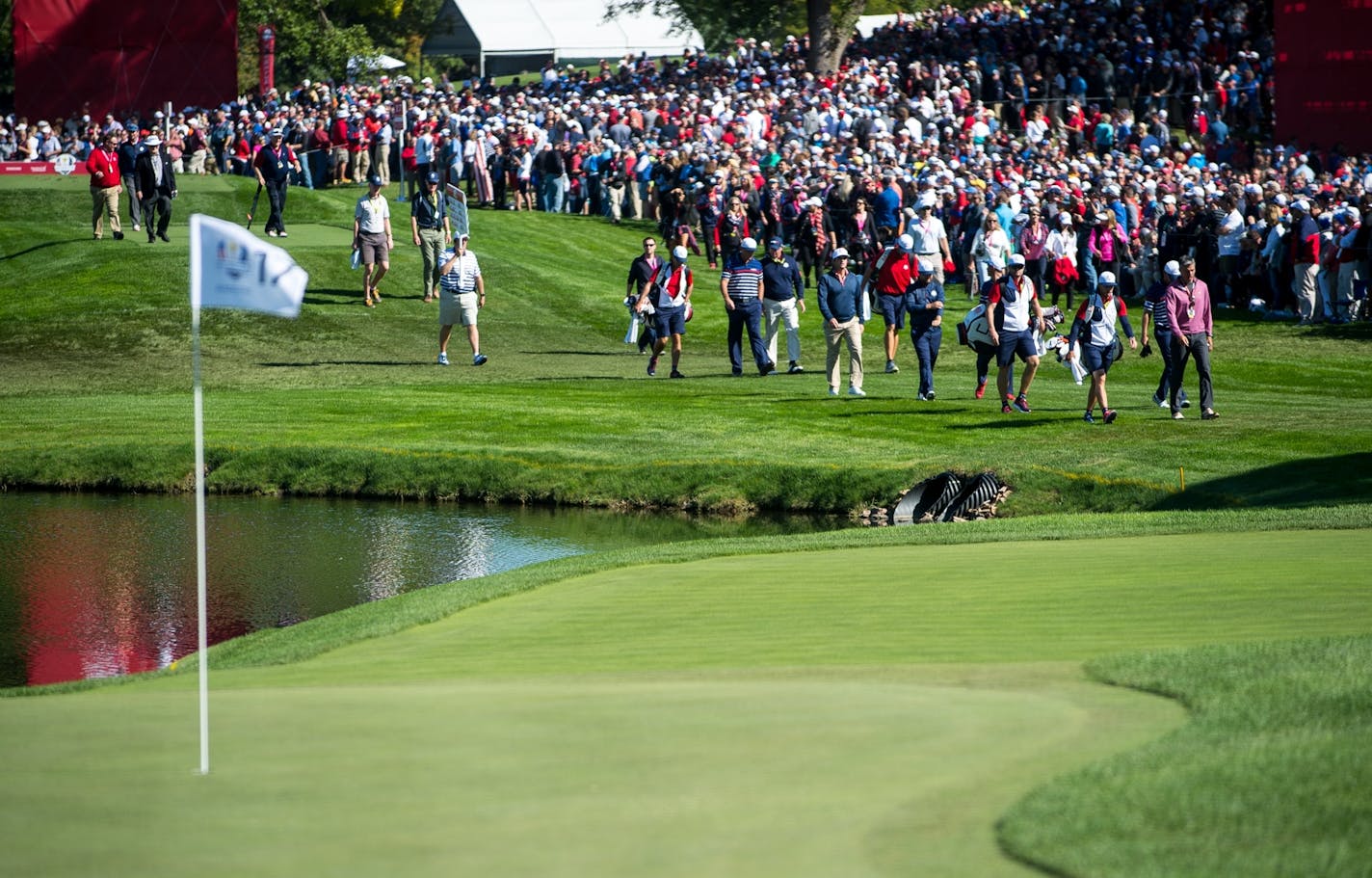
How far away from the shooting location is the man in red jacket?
1364 inches

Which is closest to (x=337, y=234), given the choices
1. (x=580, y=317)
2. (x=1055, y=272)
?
(x=580, y=317)

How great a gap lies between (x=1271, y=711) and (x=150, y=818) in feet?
15.6

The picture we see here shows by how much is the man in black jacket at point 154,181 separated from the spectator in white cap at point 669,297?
13072 mm

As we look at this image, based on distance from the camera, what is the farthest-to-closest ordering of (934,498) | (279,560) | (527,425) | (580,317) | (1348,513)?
(580,317) < (527,425) < (934,498) < (279,560) < (1348,513)

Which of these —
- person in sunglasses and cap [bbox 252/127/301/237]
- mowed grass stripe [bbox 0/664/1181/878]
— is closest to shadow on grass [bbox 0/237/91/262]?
person in sunglasses and cap [bbox 252/127/301/237]

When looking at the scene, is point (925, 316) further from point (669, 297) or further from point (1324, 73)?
point (1324, 73)

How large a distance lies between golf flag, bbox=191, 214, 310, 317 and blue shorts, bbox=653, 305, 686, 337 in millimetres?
18680

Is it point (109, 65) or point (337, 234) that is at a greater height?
point (109, 65)

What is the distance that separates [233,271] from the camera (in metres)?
7.80

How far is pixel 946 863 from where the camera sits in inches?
226

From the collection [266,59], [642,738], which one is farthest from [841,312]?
[266,59]

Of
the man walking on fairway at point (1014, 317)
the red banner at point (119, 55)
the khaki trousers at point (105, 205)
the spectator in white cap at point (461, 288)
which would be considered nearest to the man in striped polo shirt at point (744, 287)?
the spectator in white cap at point (461, 288)

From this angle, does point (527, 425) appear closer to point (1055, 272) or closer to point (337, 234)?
point (1055, 272)

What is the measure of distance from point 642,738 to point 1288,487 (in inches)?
535
